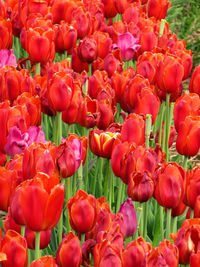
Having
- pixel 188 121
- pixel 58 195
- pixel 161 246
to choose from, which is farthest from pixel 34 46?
pixel 161 246

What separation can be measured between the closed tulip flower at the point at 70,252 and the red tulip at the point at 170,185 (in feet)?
1.13

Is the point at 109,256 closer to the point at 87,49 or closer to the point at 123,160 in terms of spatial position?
the point at 123,160

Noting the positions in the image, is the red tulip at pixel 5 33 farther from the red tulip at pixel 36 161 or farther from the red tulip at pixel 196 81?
the red tulip at pixel 36 161

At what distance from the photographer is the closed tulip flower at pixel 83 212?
1.52 m

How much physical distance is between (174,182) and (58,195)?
35 centimetres

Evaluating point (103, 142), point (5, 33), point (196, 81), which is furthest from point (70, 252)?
point (5, 33)

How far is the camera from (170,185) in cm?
162

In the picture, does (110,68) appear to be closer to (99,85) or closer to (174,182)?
(99,85)

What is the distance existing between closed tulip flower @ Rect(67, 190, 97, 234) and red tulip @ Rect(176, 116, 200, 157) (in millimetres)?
562

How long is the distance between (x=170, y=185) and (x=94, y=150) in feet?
1.41

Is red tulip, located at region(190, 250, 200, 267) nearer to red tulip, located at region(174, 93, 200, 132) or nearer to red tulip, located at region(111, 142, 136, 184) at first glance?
red tulip, located at region(111, 142, 136, 184)

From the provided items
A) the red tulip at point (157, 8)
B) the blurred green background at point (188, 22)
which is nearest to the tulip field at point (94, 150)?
the red tulip at point (157, 8)

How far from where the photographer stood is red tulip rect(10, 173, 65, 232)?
54.7 inches

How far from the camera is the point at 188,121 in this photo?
2.00 m
